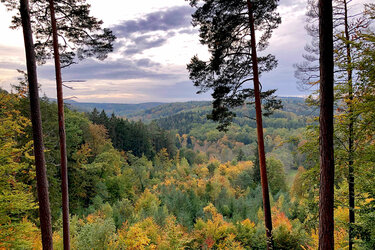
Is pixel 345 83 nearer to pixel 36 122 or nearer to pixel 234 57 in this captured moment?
pixel 234 57

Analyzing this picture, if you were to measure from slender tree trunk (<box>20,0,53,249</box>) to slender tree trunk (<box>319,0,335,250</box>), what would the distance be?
18.2ft

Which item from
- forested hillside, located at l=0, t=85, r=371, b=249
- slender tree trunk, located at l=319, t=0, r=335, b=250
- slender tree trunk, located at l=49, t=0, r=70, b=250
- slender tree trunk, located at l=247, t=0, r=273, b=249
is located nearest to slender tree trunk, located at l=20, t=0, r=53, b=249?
slender tree trunk, located at l=49, t=0, r=70, b=250

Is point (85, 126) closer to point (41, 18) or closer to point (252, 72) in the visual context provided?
point (41, 18)

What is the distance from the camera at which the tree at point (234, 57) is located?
244 inches

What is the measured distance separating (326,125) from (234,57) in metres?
3.76

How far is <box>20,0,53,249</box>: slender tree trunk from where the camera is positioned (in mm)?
4674

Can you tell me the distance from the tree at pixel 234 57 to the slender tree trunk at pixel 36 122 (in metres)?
4.08

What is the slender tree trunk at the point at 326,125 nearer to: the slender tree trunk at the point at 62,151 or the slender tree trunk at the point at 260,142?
the slender tree trunk at the point at 260,142

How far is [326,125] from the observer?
11.7 ft

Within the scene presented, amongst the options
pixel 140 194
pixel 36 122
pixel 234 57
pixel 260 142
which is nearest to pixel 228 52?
pixel 234 57

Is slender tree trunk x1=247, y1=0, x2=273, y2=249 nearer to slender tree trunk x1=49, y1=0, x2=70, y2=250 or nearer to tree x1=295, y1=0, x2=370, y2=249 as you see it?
tree x1=295, y1=0, x2=370, y2=249

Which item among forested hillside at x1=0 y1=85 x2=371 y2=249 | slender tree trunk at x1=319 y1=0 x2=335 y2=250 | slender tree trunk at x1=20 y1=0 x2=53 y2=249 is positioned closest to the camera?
slender tree trunk at x1=319 y1=0 x2=335 y2=250

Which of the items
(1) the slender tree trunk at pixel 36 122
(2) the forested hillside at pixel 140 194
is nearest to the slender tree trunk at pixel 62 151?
(1) the slender tree trunk at pixel 36 122

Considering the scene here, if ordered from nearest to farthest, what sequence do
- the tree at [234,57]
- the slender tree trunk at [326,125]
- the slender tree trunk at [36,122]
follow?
the slender tree trunk at [326,125]
the slender tree trunk at [36,122]
the tree at [234,57]
